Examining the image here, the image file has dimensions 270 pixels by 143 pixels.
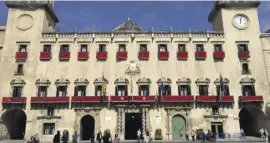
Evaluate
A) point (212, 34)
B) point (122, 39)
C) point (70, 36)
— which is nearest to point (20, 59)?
point (70, 36)

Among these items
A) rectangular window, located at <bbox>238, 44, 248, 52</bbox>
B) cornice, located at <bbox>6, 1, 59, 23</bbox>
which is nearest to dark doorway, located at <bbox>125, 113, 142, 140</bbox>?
rectangular window, located at <bbox>238, 44, 248, 52</bbox>

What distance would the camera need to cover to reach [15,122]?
45188mm

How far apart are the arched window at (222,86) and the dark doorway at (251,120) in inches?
161

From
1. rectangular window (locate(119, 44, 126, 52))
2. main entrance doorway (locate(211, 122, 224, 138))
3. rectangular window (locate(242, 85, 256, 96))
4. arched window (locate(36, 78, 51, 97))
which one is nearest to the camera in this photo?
main entrance doorway (locate(211, 122, 224, 138))

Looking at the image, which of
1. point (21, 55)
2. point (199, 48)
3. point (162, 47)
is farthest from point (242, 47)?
point (21, 55)

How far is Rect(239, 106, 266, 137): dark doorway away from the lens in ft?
139

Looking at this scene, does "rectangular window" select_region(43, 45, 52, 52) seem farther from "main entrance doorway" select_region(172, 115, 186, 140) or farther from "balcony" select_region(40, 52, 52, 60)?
"main entrance doorway" select_region(172, 115, 186, 140)

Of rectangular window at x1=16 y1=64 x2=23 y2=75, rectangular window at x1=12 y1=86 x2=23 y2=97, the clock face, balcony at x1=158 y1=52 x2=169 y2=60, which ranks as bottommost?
rectangular window at x1=12 y1=86 x2=23 y2=97

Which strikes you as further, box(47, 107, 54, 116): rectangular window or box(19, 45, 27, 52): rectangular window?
box(19, 45, 27, 52): rectangular window

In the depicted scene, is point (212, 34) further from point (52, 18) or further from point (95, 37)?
point (52, 18)

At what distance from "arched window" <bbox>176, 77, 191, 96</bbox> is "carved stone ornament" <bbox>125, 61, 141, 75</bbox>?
6681 millimetres

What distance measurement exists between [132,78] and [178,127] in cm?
1046

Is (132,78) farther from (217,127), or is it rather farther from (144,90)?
(217,127)

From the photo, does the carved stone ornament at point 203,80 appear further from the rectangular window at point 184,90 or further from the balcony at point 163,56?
the balcony at point 163,56
